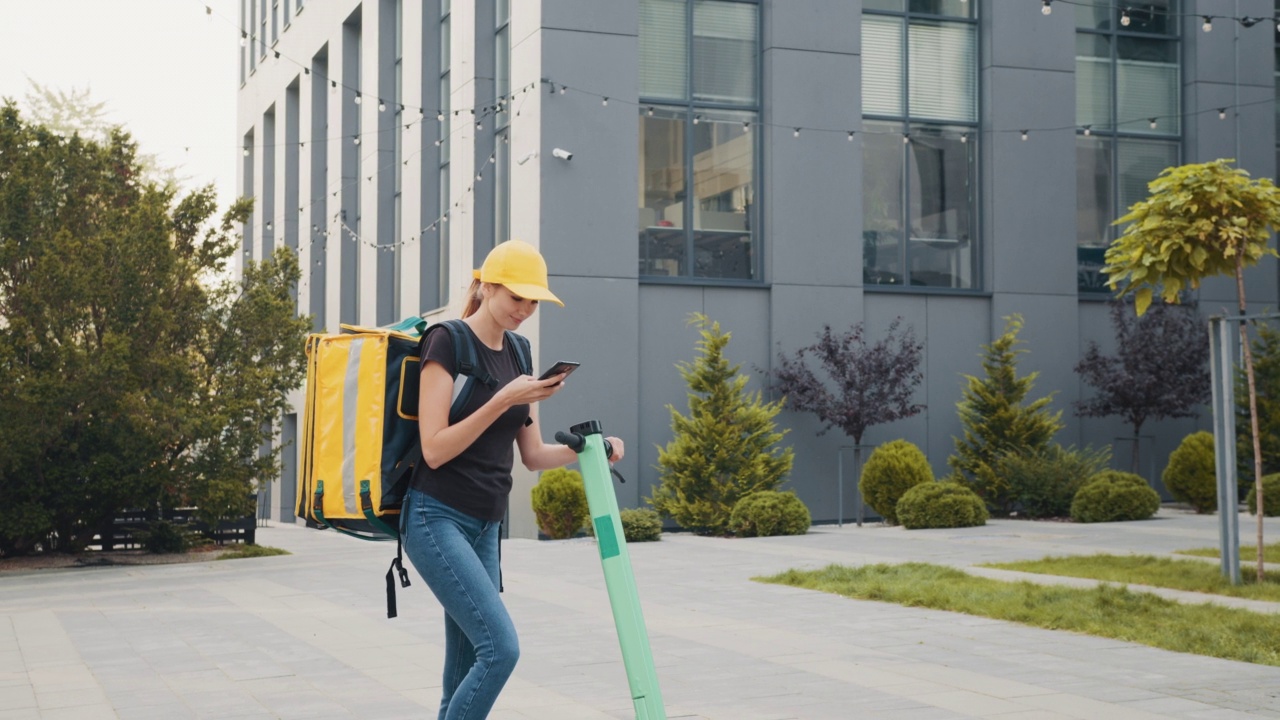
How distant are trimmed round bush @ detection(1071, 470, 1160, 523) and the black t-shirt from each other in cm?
1634

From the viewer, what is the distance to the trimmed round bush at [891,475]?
65.5ft

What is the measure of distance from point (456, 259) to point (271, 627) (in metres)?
13.3

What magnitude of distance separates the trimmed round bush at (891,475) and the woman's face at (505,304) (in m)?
16.2

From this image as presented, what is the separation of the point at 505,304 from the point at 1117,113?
21.2 meters

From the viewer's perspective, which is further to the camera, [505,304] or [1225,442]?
[1225,442]

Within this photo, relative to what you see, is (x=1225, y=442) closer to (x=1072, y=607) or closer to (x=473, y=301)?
(x=1072, y=607)

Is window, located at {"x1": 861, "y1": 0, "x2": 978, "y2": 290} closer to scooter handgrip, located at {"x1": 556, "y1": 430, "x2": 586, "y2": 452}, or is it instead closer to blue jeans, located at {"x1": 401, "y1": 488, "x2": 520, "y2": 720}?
blue jeans, located at {"x1": 401, "y1": 488, "x2": 520, "y2": 720}

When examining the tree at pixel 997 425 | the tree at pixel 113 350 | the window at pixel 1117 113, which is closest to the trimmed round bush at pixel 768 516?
the tree at pixel 997 425

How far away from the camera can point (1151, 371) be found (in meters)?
21.2

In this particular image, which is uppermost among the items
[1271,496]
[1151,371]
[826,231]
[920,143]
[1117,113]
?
[1117,113]

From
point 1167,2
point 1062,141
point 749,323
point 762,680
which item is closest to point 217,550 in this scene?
point 749,323

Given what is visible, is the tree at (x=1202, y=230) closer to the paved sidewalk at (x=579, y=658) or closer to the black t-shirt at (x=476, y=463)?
the paved sidewalk at (x=579, y=658)

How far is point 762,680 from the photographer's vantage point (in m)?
7.55

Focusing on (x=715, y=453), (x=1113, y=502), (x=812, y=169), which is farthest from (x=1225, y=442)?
(x=812, y=169)
